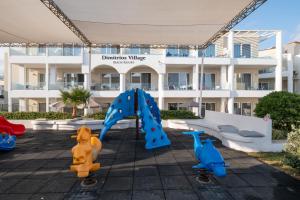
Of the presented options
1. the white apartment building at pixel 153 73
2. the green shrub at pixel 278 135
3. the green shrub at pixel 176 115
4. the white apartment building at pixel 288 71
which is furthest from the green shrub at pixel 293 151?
the white apartment building at pixel 288 71

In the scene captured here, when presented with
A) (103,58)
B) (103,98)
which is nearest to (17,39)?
(103,58)

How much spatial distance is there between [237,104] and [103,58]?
17.0 meters

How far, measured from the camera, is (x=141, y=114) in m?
10.2

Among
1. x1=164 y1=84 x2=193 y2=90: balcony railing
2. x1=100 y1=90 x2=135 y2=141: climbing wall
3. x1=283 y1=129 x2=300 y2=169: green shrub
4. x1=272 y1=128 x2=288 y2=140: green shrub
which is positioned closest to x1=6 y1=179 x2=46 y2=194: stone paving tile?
x1=100 y1=90 x2=135 y2=141: climbing wall

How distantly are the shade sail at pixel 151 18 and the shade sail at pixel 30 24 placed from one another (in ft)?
3.33

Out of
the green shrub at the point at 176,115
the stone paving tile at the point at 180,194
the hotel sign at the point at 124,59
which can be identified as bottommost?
the stone paving tile at the point at 180,194

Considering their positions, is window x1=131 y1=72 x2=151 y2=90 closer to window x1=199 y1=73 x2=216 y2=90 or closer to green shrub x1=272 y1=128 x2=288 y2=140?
window x1=199 y1=73 x2=216 y2=90

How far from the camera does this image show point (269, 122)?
9180mm

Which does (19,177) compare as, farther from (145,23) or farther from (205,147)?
(145,23)

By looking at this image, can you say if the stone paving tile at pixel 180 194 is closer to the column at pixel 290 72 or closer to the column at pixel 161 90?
the column at pixel 161 90

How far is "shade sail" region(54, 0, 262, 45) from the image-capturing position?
30.9 ft

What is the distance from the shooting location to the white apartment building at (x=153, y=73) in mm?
24734

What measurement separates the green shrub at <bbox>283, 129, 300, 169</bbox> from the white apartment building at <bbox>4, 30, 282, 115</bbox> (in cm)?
1591

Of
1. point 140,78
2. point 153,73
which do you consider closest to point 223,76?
point 153,73
